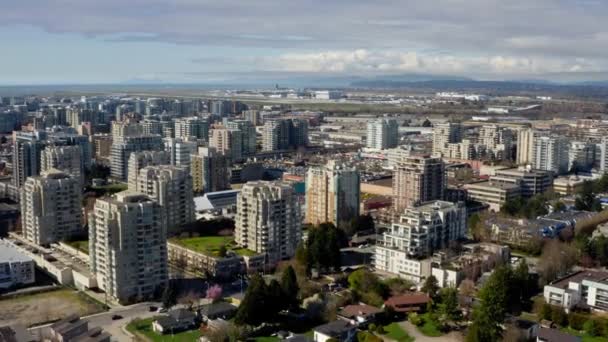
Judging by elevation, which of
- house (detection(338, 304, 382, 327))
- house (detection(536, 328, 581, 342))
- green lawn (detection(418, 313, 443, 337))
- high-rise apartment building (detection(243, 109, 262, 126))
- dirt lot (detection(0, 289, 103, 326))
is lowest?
dirt lot (detection(0, 289, 103, 326))

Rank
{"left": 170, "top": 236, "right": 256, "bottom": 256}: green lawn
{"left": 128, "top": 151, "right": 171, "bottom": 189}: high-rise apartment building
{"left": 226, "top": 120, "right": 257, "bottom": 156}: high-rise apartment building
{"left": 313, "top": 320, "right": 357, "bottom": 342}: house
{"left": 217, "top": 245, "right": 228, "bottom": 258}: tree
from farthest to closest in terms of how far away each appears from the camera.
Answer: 1. {"left": 226, "top": 120, "right": 257, "bottom": 156}: high-rise apartment building
2. {"left": 128, "top": 151, "right": 171, "bottom": 189}: high-rise apartment building
3. {"left": 170, "top": 236, "right": 256, "bottom": 256}: green lawn
4. {"left": 217, "top": 245, "right": 228, "bottom": 258}: tree
5. {"left": 313, "top": 320, "right": 357, "bottom": 342}: house

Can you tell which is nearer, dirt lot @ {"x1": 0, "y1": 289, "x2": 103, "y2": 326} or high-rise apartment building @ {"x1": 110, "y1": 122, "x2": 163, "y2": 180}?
dirt lot @ {"x1": 0, "y1": 289, "x2": 103, "y2": 326}

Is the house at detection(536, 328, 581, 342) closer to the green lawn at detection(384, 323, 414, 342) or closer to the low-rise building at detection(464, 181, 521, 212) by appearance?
the green lawn at detection(384, 323, 414, 342)

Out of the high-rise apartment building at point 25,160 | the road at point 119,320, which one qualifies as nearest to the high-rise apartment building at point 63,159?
the high-rise apartment building at point 25,160

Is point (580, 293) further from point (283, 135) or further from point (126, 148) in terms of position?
point (283, 135)

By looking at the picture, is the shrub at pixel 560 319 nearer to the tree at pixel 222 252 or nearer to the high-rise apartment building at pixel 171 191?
A: the tree at pixel 222 252

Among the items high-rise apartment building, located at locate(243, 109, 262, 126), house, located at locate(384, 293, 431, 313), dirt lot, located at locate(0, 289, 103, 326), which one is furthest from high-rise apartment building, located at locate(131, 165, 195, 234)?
high-rise apartment building, located at locate(243, 109, 262, 126)
